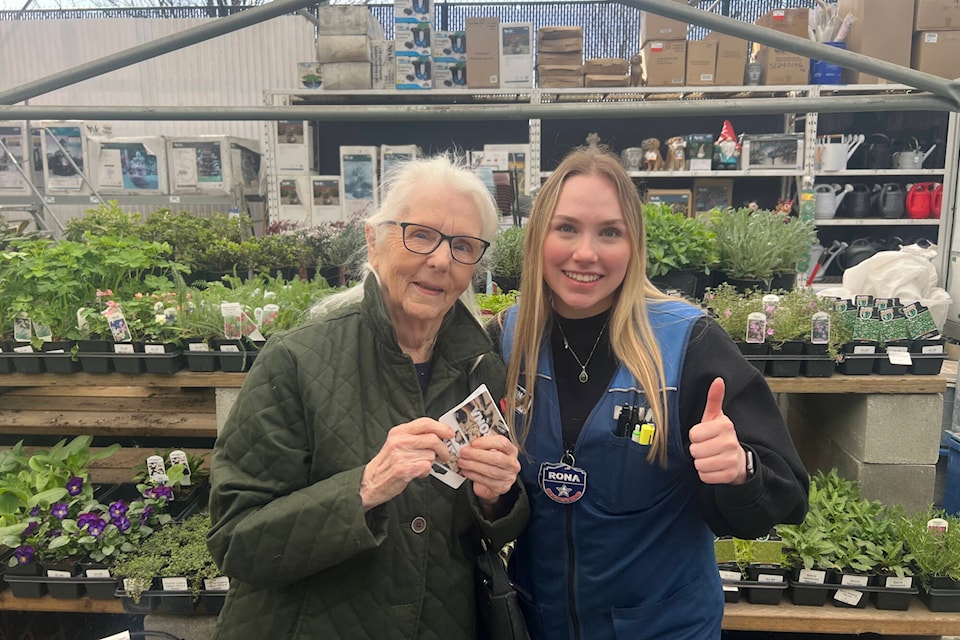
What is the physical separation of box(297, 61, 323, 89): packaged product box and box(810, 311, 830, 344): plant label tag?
448cm

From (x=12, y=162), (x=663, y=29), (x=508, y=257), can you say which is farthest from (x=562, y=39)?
(x=12, y=162)

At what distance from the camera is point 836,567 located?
218 centimetres

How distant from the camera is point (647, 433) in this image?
1.30 m

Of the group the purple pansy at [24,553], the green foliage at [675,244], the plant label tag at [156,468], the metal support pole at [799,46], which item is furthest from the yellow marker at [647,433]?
the purple pansy at [24,553]

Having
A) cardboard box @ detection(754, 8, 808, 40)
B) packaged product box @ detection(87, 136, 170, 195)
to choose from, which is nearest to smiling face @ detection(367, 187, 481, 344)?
cardboard box @ detection(754, 8, 808, 40)

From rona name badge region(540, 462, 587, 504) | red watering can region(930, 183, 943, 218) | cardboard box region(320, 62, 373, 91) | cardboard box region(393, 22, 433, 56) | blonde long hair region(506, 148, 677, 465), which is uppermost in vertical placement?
cardboard box region(393, 22, 433, 56)

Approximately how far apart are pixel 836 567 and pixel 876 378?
70cm

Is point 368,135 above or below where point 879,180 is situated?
above

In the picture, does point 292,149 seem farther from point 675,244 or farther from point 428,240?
point 428,240

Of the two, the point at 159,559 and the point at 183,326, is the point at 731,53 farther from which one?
the point at 159,559

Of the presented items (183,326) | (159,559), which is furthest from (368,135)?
(159,559)

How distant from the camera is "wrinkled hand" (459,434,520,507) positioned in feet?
4.01

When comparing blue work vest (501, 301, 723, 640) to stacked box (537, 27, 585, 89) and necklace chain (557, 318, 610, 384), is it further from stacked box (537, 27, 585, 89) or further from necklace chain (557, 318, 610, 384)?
stacked box (537, 27, 585, 89)

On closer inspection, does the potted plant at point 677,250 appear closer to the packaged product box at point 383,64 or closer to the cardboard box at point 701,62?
the cardboard box at point 701,62
